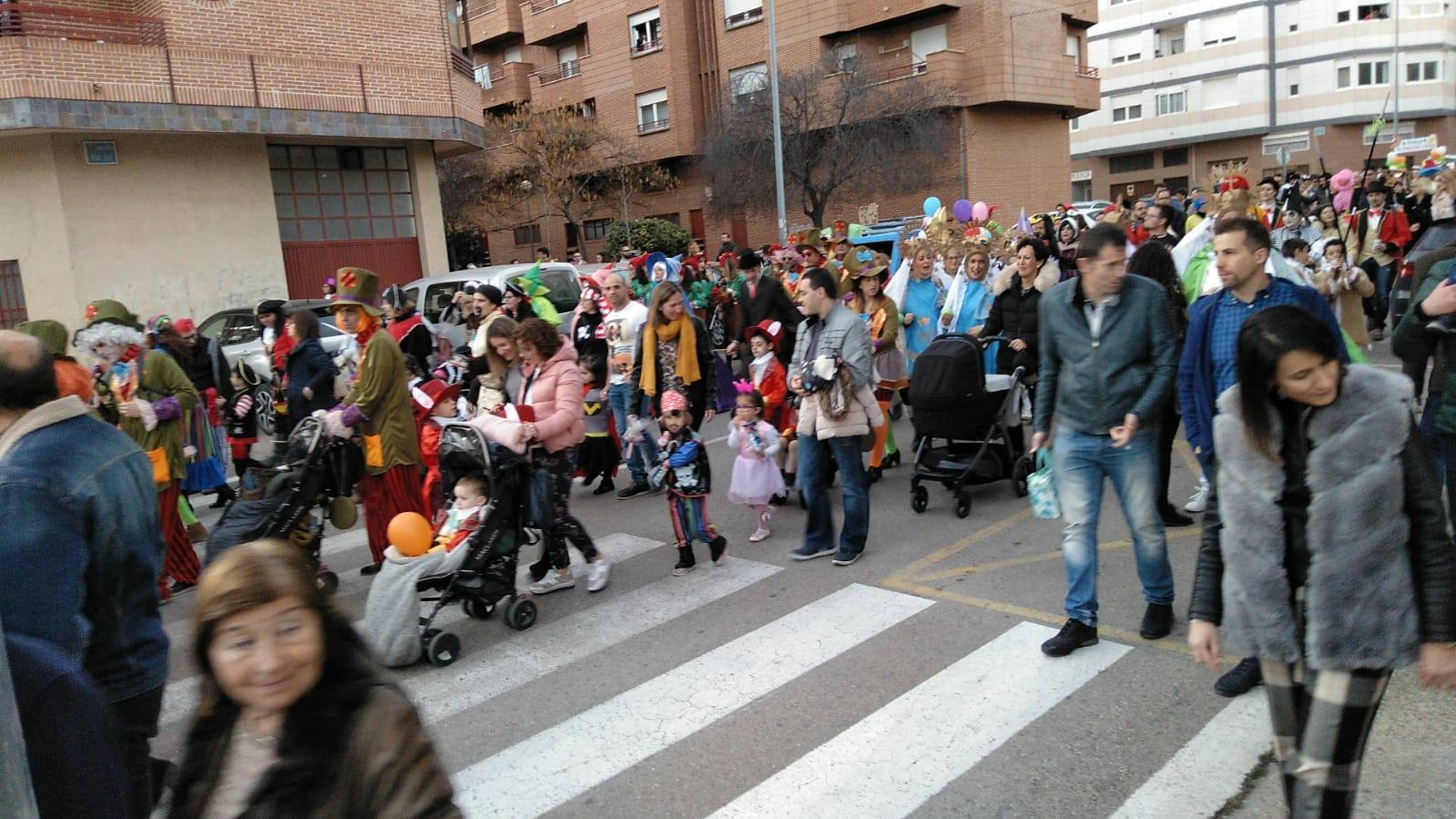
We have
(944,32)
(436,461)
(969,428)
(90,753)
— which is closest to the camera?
(90,753)

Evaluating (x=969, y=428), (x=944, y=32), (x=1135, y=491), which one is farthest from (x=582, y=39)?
(x=1135, y=491)

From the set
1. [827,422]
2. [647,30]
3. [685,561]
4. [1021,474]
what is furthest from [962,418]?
[647,30]

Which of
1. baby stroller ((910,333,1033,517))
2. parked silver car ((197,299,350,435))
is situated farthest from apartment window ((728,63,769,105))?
baby stroller ((910,333,1033,517))

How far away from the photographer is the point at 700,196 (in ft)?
133

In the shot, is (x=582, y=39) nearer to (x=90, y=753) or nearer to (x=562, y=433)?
(x=562, y=433)

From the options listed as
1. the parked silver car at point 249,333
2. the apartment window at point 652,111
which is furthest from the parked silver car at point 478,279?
the apartment window at point 652,111

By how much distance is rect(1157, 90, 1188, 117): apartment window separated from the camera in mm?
55438

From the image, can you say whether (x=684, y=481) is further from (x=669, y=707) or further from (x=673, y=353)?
(x=669, y=707)

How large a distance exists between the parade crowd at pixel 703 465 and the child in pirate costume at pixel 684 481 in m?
0.02

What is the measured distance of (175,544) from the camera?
7.04 metres

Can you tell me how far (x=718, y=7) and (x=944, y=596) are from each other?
1435 inches

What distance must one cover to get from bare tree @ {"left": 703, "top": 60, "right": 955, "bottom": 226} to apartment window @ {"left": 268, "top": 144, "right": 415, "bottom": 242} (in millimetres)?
13899

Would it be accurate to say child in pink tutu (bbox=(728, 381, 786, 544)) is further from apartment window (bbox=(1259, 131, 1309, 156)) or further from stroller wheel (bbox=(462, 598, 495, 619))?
apartment window (bbox=(1259, 131, 1309, 156))

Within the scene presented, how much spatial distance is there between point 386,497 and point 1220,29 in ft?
195
